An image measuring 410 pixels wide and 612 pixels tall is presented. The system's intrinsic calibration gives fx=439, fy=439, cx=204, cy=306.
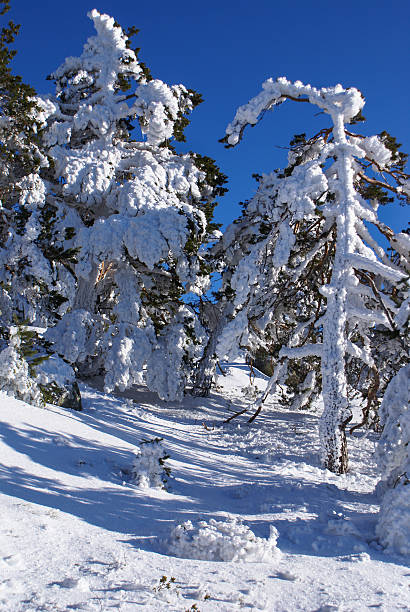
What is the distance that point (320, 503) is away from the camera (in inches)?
214

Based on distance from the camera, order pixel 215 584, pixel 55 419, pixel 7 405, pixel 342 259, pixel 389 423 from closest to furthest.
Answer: pixel 215 584 → pixel 389 423 → pixel 7 405 → pixel 55 419 → pixel 342 259

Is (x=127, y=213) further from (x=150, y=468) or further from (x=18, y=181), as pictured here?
(x=150, y=468)

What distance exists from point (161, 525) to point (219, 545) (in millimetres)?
898

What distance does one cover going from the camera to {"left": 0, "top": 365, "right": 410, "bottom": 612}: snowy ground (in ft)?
9.53

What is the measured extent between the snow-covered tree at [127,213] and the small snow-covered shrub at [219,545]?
304 inches

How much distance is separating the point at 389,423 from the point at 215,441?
219 inches

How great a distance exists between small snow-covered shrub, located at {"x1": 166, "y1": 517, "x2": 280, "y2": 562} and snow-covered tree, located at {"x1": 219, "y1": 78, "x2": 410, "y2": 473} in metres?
4.43

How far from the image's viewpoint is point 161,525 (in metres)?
4.32

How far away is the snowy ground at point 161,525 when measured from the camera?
2.90 metres

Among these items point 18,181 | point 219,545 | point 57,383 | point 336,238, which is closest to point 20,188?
point 18,181

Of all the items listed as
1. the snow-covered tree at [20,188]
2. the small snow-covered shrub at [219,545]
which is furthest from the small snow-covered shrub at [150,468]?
the snow-covered tree at [20,188]

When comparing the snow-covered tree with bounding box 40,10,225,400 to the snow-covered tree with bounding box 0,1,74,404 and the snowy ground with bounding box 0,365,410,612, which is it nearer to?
the snow-covered tree with bounding box 0,1,74,404

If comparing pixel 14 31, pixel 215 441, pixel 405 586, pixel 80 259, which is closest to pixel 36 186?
pixel 80 259

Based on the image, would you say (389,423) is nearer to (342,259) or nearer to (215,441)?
(342,259)
